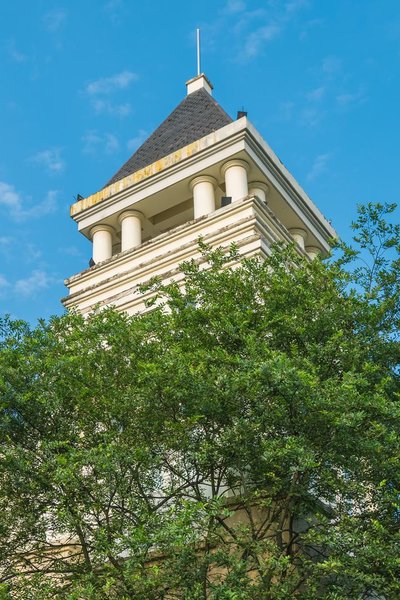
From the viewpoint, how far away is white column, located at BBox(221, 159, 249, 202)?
65.6 feet

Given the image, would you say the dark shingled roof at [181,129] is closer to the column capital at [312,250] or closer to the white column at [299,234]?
the white column at [299,234]

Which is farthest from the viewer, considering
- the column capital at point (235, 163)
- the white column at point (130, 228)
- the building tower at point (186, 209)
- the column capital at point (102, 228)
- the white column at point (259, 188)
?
the column capital at point (102, 228)

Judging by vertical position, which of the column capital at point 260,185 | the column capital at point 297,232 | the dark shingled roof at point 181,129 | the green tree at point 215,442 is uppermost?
the dark shingled roof at point 181,129

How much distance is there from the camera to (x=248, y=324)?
1296cm

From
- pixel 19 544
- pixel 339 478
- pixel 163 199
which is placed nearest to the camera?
pixel 339 478

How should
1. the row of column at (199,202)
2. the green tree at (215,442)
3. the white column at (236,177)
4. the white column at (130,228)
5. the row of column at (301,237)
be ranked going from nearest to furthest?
the green tree at (215,442) < the white column at (236,177) < the row of column at (199,202) < the white column at (130,228) < the row of column at (301,237)

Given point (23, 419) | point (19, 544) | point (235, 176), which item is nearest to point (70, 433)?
point (23, 419)

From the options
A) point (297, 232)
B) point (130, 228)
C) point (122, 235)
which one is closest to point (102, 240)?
point (122, 235)

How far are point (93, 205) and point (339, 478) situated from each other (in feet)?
42.6

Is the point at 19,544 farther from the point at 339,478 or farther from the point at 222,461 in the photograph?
the point at 339,478

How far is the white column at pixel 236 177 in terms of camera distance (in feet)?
65.6

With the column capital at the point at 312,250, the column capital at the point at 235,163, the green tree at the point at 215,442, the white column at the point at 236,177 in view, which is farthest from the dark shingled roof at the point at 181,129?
the green tree at the point at 215,442

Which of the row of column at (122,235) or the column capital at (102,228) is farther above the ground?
the column capital at (102,228)

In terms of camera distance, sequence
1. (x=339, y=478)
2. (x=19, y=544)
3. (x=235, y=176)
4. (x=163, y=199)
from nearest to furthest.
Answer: (x=339, y=478), (x=19, y=544), (x=235, y=176), (x=163, y=199)
